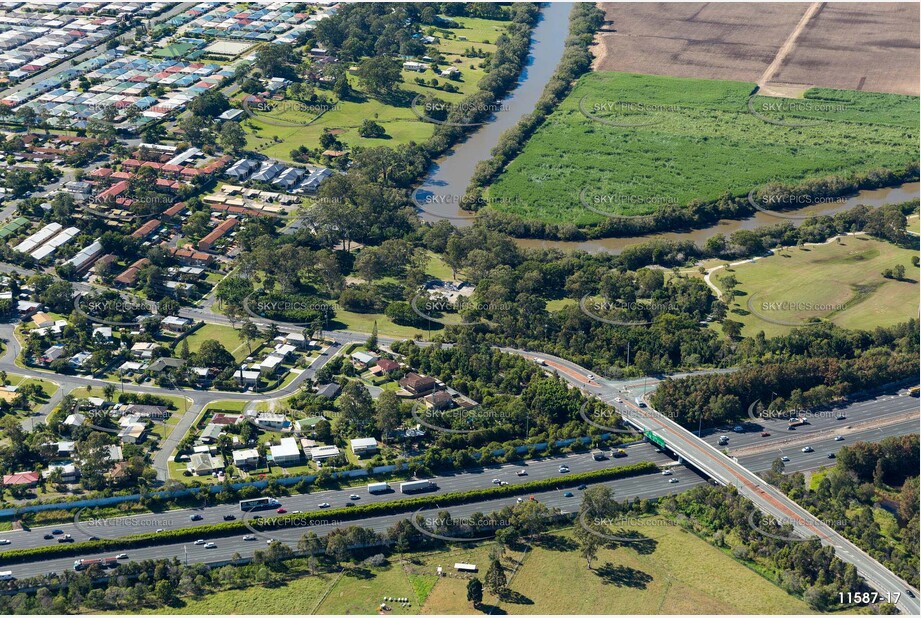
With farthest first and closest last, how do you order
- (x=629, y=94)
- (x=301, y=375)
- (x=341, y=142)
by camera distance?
(x=629, y=94) → (x=341, y=142) → (x=301, y=375)

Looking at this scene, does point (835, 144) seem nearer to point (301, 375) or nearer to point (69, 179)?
point (301, 375)

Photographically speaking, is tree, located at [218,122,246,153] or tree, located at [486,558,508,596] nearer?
tree, located at [486,558,508,596]

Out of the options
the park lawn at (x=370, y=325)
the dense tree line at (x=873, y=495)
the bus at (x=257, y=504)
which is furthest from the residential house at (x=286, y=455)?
the dense tree line at (x=873, y=495)

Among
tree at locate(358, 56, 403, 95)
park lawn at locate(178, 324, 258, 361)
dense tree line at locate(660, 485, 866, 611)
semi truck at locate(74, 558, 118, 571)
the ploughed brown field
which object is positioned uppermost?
the ploughed brown field

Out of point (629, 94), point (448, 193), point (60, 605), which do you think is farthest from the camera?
point (629, 94)

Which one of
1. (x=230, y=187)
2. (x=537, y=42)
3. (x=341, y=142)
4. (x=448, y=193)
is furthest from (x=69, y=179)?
(x=537, y=42)

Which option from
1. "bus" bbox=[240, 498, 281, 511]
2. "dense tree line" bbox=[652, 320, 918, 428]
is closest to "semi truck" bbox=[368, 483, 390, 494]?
"bus" bbox=[240, 498, 281, 511]

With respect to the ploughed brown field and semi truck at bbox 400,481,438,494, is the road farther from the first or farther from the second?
the ploughed brown field
